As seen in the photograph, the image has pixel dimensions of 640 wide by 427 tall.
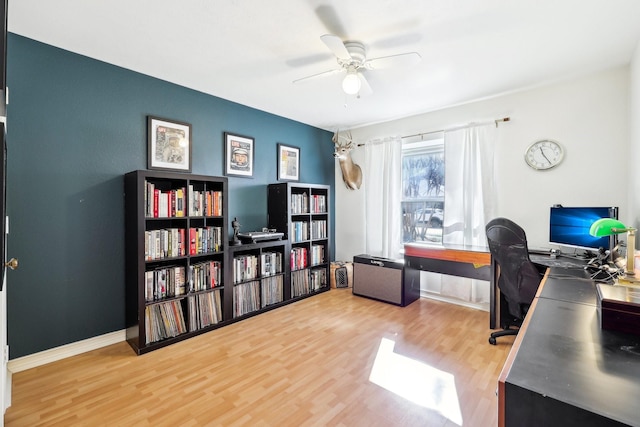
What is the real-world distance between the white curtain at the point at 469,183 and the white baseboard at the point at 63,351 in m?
3.60

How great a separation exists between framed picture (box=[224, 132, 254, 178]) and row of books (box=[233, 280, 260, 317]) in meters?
1.30

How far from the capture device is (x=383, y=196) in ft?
13.6

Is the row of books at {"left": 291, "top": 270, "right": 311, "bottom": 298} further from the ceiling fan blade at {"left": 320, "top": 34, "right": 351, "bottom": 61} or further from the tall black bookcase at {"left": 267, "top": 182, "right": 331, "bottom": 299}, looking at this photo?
the ceiling fan blade at {"left": 320, "top": 34, "right": 351, "bottom": 61}

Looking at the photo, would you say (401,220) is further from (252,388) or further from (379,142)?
(252,388)

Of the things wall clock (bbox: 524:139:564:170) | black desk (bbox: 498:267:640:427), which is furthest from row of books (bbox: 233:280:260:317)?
wall clock (bbox: 524:139:564:170)

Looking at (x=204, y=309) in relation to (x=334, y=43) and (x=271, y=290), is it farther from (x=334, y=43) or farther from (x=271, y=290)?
(x=334, y=43)

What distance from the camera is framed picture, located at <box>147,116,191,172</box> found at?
2.76m

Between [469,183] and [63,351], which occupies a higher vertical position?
[469,183]

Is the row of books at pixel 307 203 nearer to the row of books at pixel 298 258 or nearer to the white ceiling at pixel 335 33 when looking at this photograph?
the row of books at pixel 298 258

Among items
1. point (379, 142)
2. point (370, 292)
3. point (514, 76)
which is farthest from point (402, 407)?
point (379, 142)

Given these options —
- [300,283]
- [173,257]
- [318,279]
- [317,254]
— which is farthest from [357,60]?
[318,279]

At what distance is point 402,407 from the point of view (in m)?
1.74

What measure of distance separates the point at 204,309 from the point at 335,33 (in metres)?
2.63

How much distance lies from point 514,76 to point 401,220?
2.04 meters
